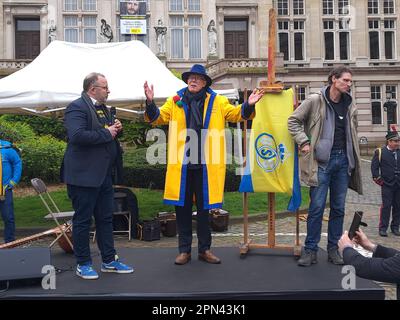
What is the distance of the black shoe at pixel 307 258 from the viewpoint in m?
5.00

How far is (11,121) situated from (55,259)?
1422 cm

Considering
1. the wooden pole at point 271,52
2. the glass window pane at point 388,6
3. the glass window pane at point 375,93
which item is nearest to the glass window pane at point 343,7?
the glass window pane at point 388,6

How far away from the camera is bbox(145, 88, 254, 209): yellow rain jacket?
5.07 meters

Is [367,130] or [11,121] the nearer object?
[11,121]

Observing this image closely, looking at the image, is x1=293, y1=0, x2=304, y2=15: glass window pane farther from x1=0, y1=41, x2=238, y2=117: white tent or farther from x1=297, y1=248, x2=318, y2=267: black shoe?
x1=297, y1=248, x2=318, y2=267: black shoe

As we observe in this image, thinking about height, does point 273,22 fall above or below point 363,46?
below

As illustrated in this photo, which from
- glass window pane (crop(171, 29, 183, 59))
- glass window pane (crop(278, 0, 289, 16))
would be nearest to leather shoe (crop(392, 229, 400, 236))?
glass window pane (crop(171, 29, 183, 59))

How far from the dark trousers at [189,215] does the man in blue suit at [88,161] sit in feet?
2.88

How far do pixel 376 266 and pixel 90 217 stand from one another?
288 centimetres

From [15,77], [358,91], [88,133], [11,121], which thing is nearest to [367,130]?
[358,91]

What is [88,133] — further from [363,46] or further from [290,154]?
[363,46]

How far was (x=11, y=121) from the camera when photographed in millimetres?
18172
